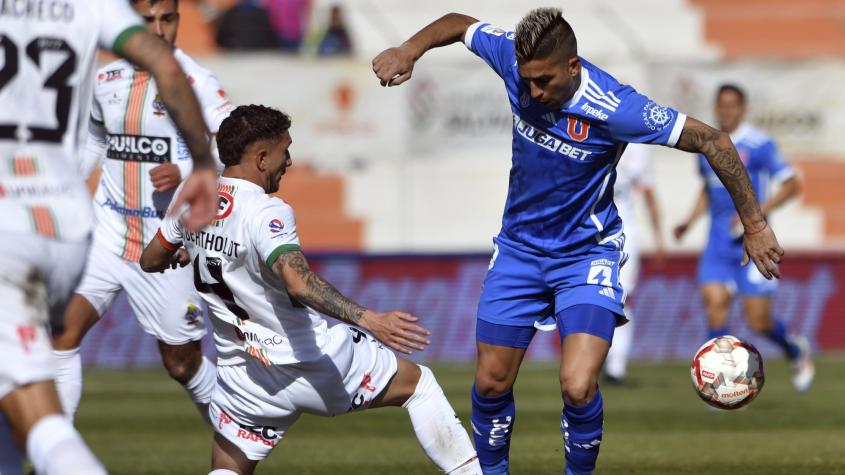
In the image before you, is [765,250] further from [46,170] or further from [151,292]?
[151,292]

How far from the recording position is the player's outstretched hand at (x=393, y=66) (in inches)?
249

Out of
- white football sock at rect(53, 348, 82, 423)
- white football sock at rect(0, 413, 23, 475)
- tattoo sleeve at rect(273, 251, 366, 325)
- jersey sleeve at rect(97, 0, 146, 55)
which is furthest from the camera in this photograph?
white football sock at rect(53, 348, 82, 423)

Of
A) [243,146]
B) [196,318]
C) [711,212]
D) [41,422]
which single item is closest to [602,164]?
[243,146]

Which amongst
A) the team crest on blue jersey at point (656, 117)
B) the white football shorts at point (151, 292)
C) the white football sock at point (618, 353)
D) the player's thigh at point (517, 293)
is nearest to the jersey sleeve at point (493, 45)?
the team crest on blue jersey at point (656, 117)

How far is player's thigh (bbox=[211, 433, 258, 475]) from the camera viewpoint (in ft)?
19.4

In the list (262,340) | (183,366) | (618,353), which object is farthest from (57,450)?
(618,353)

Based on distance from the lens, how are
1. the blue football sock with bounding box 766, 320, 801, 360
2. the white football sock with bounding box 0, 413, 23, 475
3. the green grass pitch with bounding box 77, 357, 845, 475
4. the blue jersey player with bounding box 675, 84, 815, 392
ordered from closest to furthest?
the white football sock with bounding box 0, 413, 23, 475 < the green grass pitch with bounding box 77, 357, 845, 475 < the blue jersey player with bounding box 675, 84, 815, 392 < the blue football sock with bounding box 766, 320, 801, 360

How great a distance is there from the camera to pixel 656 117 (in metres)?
6.26

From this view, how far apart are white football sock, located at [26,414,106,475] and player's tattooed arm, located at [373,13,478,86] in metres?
2.62

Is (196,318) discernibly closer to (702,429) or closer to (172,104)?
(172,104)

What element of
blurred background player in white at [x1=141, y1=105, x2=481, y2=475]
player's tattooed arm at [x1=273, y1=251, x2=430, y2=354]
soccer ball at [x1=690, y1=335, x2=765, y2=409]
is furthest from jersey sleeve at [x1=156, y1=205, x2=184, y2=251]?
soccer ball at [x1=690, y1=335, x2=765, y2=409]

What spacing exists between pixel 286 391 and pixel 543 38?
2.01 meters

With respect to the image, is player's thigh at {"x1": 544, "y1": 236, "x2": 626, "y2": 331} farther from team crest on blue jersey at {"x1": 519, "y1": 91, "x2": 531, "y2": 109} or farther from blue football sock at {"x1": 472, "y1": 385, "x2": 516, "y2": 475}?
team crest on blue jersey at {"x1": 519, "y1": 91, "x2": 531, "y2": 109}

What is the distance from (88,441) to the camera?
9641 mm
